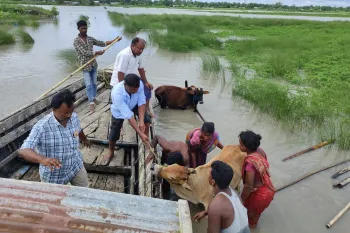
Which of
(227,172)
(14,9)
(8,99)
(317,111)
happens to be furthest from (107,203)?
(14,9)

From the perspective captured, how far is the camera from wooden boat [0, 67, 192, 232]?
347 centimetres

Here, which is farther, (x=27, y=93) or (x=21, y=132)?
(x=27, y=93)

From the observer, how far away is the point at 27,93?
28.2 feet

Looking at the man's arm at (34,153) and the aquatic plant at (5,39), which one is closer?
the man's arm at (34,153)

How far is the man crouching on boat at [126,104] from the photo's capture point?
3.44m

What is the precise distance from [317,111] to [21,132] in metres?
5.80

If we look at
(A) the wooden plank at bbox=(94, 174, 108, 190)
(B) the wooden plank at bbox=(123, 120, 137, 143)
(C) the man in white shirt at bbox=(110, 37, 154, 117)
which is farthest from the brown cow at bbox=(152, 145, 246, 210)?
(C) the man in white shirt at bbox=(110, 37, 154, 117)

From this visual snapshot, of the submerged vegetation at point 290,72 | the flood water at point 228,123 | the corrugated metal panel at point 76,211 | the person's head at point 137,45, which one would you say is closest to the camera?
the corrugated metal panel at point 76,211

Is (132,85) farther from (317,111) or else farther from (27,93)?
(27,93)

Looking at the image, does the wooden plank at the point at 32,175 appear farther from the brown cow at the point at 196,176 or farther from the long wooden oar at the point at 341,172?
the long wooden oar at the point at 341,172

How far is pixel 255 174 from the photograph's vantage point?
10.4 feet

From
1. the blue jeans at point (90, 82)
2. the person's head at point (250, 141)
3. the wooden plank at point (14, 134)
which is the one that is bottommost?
the wooden plank at point (14, 134)

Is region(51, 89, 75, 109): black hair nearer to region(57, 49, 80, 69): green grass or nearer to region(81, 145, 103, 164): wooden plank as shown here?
region(81, 145, 103, 164): wooden plank

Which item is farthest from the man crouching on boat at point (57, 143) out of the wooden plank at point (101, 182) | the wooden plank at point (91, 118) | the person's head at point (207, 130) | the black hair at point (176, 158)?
the wooden plank at point (91, 118)
